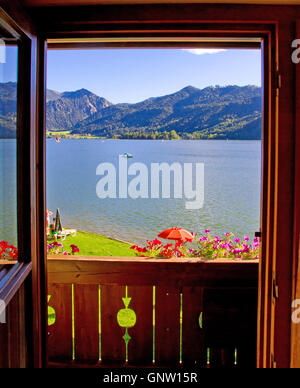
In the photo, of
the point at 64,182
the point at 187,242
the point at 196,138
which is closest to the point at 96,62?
the point at 64,182

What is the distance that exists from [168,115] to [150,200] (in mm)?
2212

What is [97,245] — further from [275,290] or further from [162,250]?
[275,290]

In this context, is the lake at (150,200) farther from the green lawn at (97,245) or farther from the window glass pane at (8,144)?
the window glass pane at (8,144)

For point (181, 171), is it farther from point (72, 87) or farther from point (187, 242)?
point (187, 242)

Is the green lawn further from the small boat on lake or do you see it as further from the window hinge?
the small boat on lake

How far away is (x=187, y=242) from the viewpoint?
7.07 feet

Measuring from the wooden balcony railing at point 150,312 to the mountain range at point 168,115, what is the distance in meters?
2.35

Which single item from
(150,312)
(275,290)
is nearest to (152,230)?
(150,312)

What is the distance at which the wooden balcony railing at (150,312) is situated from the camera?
5.62 ft

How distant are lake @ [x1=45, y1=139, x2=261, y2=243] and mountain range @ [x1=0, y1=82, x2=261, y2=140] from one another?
366 mm

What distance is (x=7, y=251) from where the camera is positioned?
114cm

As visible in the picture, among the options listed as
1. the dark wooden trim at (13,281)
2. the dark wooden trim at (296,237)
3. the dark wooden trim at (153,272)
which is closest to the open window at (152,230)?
the dark wooden trim at (153,272)

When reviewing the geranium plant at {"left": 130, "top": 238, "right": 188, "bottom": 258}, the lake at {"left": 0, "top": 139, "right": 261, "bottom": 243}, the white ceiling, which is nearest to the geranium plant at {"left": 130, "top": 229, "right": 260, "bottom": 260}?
the geranium plant at {"left": 130, "top": 238, "right": 188, "bottom": 258}
